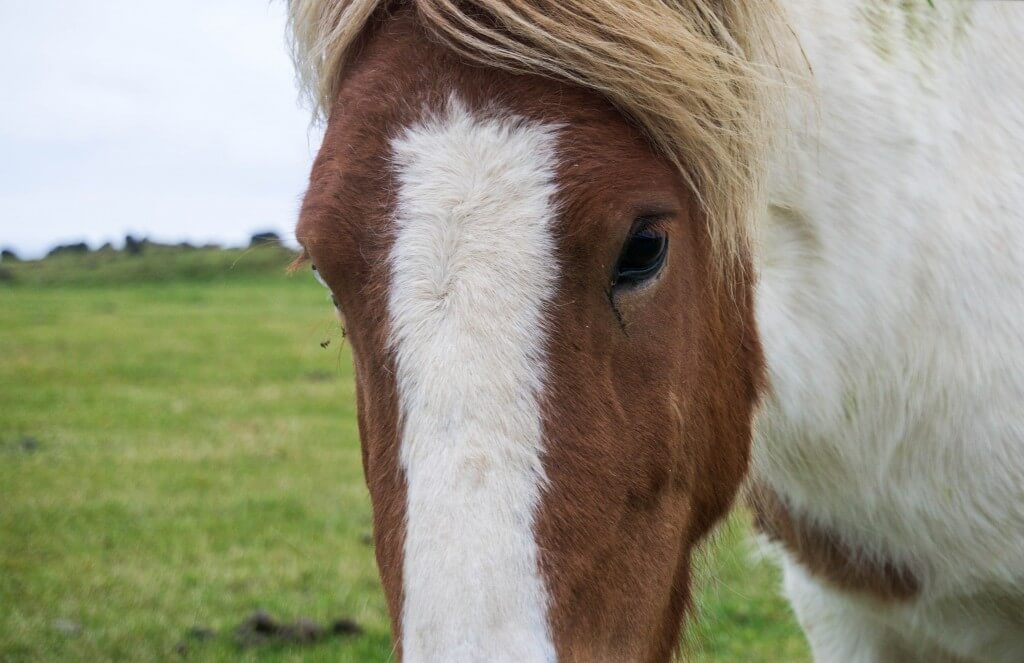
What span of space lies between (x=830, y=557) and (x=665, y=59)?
142 centimetres

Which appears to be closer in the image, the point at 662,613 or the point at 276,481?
the point at 662,613

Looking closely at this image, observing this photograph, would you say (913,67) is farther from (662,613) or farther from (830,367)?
(662,613)

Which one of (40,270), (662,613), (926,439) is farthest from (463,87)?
(40,270)

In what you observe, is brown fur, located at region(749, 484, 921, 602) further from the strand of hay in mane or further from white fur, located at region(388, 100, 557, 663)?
white fur, located at region(388, 100, 557, 663)

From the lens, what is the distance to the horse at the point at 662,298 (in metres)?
1.41

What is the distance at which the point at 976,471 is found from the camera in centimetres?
213

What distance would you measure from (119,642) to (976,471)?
3.73 meters

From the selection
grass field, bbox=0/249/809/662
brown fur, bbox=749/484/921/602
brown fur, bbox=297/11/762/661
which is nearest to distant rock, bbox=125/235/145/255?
grass field, bbox=0/249/809/662

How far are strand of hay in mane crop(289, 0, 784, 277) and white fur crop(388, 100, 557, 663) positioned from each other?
0.15m

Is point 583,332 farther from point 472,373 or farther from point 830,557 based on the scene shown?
point 830,557

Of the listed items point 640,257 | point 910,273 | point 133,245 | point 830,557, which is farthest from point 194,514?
point 133,245

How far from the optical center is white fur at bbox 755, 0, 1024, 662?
6.83 ft

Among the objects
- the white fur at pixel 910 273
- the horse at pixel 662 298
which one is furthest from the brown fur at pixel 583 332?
the white fur at pixel 910 273

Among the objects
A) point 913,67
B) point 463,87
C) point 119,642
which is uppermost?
point 463,87
